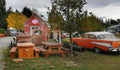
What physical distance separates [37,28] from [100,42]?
13.1 metres

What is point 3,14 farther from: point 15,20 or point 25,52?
point 25,52

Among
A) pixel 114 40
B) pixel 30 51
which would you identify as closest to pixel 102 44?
pixel 114 40

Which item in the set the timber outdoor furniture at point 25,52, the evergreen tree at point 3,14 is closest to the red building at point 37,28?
the timber outdoor furniture at point 25,52

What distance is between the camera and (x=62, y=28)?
19.2 metres

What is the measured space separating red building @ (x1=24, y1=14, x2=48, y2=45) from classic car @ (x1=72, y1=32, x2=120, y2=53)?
4.24 m

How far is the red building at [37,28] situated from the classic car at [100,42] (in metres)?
4.24

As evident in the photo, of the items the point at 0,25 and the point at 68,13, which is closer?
the point at 68,13

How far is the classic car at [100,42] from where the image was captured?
1986 cm

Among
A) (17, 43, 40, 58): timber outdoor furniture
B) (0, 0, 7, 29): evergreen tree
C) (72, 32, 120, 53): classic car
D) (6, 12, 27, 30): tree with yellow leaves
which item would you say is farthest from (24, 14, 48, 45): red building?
(0, 0, 7, 29): evergreen tree

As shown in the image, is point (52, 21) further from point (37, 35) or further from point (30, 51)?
point (37, 35)

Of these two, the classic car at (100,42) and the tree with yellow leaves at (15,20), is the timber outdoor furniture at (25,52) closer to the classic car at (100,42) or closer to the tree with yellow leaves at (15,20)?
the classic car at (100,42)

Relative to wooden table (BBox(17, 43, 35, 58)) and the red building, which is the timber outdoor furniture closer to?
wooden table (BBox(17, 43, 35, 58))

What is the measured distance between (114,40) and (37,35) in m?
9.18

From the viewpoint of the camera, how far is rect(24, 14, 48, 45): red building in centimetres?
2706
